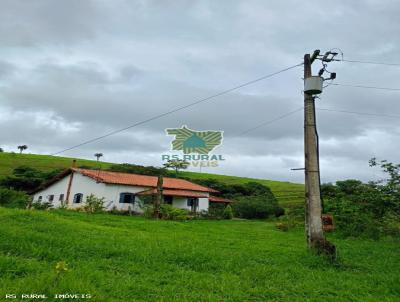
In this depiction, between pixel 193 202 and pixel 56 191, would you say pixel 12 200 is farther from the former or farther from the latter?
pixel 193 202

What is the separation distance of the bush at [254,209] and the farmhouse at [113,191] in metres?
3.61

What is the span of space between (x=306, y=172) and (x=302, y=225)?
13231 millimetres

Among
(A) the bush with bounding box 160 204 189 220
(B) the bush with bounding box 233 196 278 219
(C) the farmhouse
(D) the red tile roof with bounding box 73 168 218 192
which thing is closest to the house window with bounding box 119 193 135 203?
(C) the farmhouse

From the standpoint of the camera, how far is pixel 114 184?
2897cm

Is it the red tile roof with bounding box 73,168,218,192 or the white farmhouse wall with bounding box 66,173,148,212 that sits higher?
the red tile roof with bounding box 73,168,218,192

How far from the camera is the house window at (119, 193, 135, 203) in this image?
29.4 meters

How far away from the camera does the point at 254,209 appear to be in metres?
35.0

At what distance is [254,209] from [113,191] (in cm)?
1448

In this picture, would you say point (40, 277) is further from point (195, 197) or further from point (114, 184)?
point (195, 197)

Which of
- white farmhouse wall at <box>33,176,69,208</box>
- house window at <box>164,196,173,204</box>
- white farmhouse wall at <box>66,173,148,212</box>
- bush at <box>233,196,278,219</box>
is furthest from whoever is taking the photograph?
bush at <box>233,196,278,219</box>

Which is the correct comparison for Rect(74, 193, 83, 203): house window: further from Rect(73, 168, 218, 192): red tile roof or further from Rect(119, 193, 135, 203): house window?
Rect(119, 193, 135, 203): house window

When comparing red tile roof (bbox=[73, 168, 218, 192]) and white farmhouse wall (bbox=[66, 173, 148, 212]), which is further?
red tile roof (bbox=[73, 168, 218, 192])

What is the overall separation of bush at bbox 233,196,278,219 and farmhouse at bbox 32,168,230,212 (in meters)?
3.61
